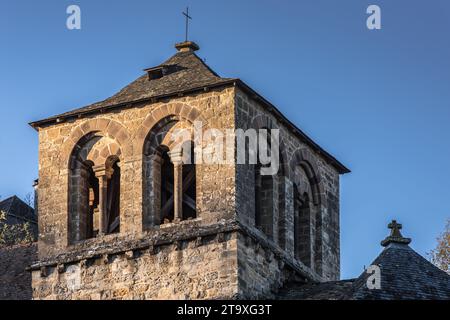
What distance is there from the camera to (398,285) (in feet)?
141

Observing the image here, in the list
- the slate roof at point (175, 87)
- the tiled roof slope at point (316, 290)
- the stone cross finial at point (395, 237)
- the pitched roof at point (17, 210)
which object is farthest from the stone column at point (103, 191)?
the pitched roof at point (17, 210)

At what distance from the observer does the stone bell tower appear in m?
45.4

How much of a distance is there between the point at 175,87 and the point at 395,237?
653cm

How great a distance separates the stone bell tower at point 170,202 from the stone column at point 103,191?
0.11ft

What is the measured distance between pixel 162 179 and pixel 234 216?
314 centimetres

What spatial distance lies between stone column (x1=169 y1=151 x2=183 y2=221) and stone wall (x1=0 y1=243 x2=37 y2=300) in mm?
4789

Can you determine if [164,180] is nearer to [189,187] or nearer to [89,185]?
[189,187]

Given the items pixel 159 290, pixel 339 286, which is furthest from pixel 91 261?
pixel 339 286

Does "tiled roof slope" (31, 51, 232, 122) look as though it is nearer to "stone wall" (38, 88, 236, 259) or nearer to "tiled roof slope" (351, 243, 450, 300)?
"stone wall" (38, 88, 236, 259)

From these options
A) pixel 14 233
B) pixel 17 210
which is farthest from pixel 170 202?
pixel 17 210

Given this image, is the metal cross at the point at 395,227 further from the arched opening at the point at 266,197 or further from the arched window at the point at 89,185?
the arched window at the point at 89,185

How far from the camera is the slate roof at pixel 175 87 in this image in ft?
154

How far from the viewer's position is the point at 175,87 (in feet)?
156

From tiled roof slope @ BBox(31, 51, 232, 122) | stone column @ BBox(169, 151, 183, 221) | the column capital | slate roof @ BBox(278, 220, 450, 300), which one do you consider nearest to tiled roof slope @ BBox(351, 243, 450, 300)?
slate roof @ BBox(278, 220, 450, 300)
